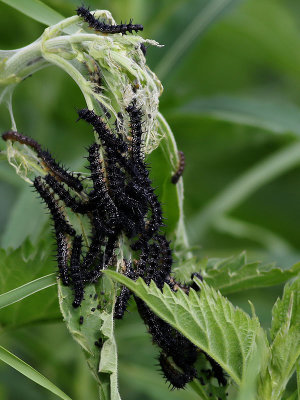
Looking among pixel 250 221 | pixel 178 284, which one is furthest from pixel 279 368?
pixel 250 221

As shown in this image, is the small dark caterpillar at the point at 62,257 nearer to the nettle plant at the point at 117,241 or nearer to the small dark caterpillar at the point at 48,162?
the nettle plant at the point at 117,241

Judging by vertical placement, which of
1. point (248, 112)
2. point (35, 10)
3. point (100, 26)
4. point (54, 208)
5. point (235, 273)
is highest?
point (35, 10)

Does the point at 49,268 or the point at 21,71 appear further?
the point at 49,268

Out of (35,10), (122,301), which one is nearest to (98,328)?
(122,301)

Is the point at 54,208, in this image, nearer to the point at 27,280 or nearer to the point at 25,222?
the point at 27,280

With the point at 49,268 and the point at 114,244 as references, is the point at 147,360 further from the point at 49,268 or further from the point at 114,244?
the point at 114,244

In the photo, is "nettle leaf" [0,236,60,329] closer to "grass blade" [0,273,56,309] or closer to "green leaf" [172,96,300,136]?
"grass blade" [0,273,56,309]
